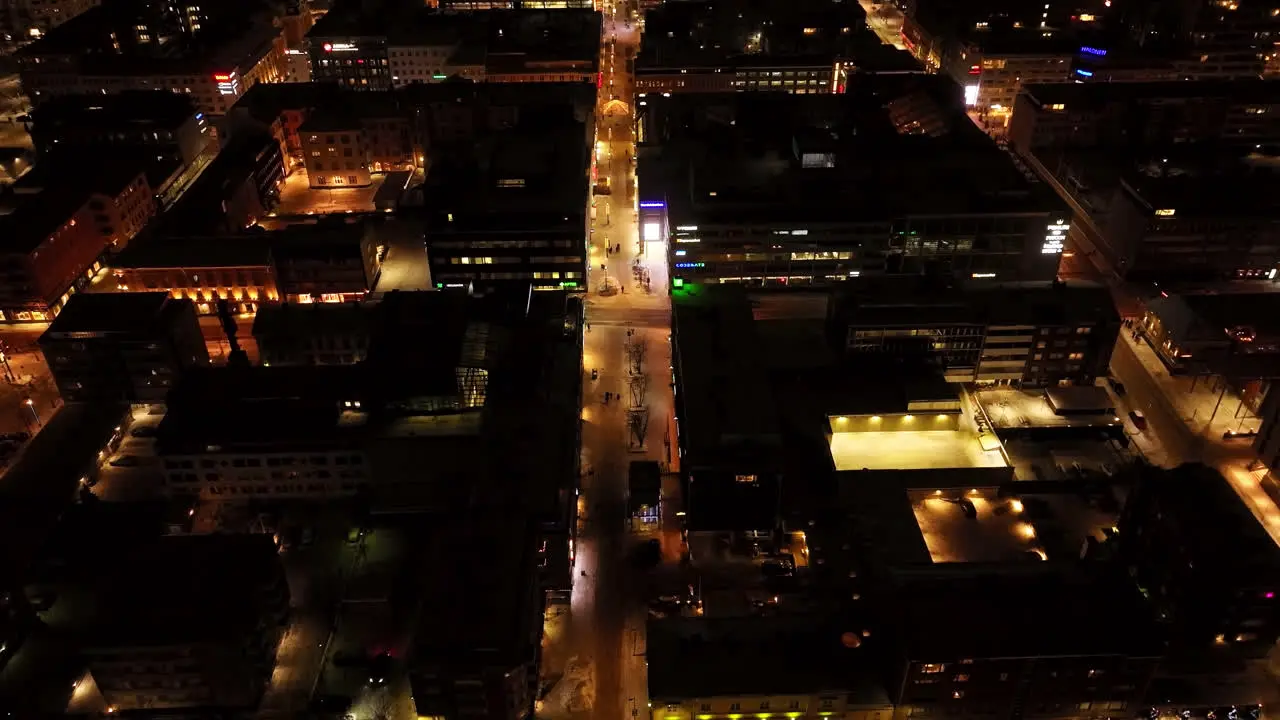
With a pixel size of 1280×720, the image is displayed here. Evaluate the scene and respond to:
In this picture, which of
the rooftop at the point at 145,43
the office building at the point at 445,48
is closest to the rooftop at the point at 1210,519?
the office building at the point at 445,48

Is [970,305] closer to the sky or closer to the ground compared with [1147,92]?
closer to the ground

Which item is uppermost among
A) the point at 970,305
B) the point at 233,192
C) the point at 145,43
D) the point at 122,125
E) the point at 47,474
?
the point at 122,125

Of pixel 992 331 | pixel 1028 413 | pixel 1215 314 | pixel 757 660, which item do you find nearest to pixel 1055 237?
pixel 1215 314

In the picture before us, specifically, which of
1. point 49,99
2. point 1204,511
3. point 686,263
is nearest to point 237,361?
point 686,263

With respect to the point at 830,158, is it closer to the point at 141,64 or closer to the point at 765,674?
the point at 765,674

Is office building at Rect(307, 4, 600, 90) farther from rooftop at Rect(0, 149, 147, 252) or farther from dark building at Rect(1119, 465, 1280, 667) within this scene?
dark building at Rect(1119, 465, 1280, 667)
